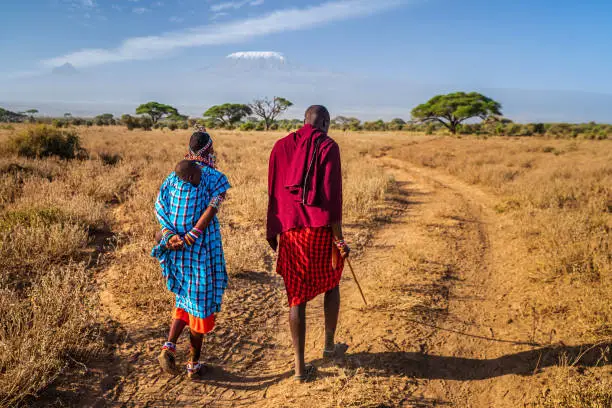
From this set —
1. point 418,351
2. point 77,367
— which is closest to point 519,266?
point 418,351

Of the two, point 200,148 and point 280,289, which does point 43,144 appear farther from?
point 200,148

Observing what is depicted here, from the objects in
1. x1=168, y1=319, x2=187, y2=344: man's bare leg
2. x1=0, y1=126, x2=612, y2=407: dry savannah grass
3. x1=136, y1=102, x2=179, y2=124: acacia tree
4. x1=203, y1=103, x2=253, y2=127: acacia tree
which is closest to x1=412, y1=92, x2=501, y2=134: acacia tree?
x1=203, y1=103, x2=253, y2=127: acacia tree

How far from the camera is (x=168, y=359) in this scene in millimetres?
2881

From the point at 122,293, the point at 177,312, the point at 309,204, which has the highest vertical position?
the point at 309,204

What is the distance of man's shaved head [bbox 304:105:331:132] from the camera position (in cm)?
281

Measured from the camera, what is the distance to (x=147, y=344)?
11.1 ft

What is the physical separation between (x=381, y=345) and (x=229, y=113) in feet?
204

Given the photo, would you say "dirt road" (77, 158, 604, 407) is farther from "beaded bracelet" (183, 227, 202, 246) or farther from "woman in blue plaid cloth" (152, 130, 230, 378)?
"beaded bracelet" (183, 227, 202, 246)

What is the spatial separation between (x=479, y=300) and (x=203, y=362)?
3.18m

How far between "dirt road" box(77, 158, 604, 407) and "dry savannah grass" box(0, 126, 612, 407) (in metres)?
0.02

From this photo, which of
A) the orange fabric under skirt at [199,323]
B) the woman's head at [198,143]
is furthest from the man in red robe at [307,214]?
the orange fabric under skirt at [199,323]

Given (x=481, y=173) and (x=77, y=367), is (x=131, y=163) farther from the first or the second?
(x=481, y=173)

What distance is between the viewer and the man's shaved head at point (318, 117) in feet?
9.21

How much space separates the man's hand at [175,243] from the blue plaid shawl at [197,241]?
5cm
